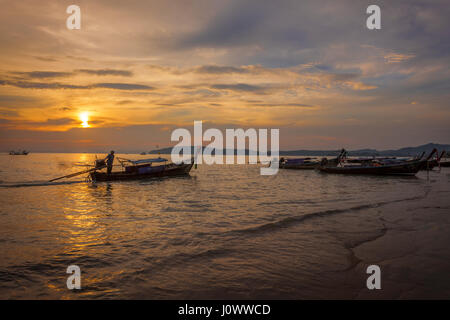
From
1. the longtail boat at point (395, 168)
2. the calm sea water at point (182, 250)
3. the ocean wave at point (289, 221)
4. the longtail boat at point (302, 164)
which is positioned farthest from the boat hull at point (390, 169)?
the calm sea water at point (182, 250)

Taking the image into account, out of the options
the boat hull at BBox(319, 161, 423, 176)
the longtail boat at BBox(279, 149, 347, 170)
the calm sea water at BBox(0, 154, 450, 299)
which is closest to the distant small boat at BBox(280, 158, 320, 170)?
the longtail boat at BBox(279, 149, 347, 170)

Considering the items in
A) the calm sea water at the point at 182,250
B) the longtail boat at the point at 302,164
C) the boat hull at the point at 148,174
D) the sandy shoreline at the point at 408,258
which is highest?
the longtail boat at the point at 302,164

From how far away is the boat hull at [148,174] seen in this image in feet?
107

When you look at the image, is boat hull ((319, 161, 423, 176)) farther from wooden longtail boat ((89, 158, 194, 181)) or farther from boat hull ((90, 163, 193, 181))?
wooden longtail boat ((89, 158, 194, 181))

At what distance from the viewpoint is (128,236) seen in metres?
10.2

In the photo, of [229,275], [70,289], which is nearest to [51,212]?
[70,289]

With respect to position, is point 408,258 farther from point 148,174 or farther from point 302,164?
point 302,164

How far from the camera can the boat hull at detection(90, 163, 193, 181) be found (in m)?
32.8

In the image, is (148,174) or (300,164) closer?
(148,174)

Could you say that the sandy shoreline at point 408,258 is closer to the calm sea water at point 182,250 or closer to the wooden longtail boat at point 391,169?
the calm sea water at point 182,250

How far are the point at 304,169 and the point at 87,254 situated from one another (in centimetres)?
5943

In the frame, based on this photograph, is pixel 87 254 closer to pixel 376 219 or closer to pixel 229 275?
pixel 229 275

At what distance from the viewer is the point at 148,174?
36.0m

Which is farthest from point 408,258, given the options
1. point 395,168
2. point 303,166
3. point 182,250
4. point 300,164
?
point 300,164
